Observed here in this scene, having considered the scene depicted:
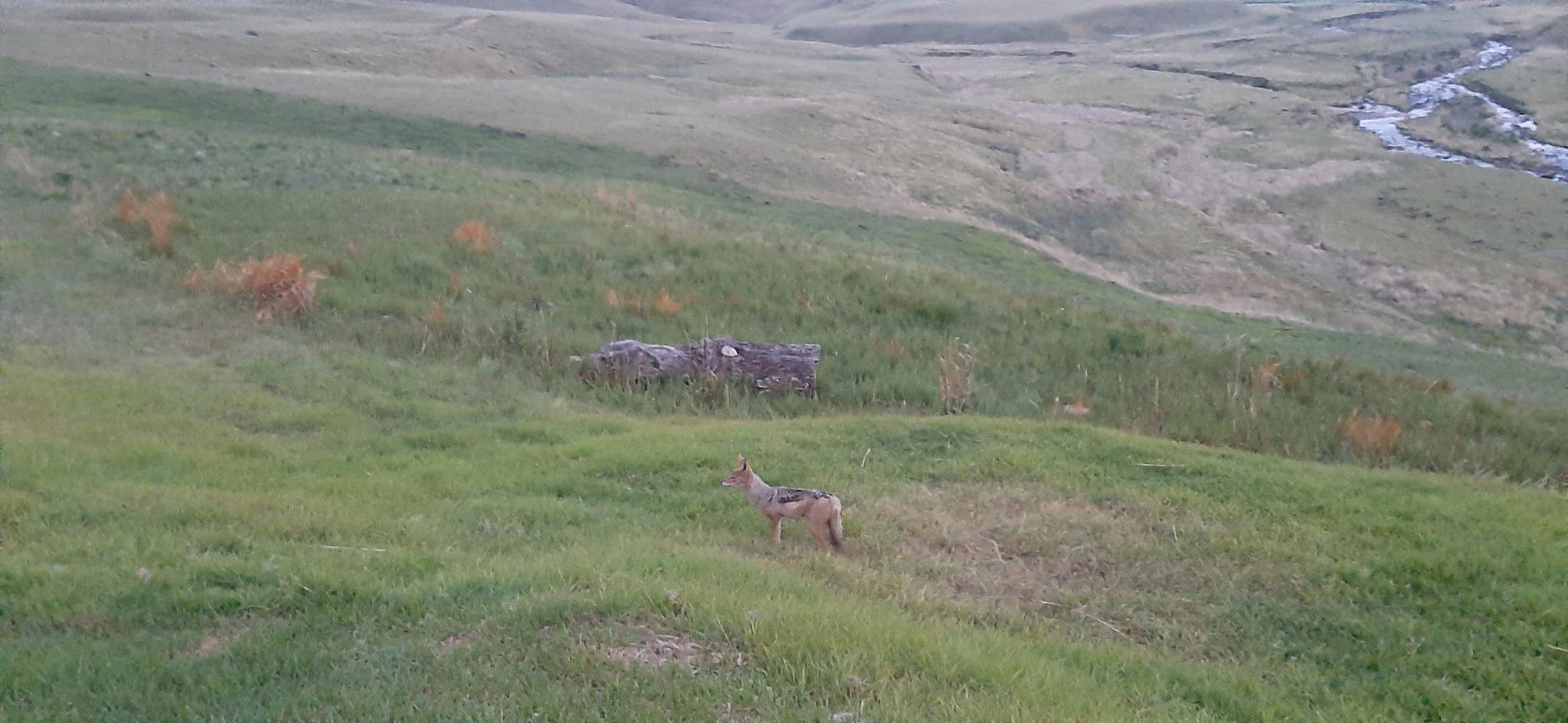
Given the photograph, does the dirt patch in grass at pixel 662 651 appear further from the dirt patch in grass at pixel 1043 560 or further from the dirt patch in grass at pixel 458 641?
the dirt patch in grass at pixel 1043 560

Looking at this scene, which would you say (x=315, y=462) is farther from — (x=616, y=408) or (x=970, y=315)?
(x=970, y=315)

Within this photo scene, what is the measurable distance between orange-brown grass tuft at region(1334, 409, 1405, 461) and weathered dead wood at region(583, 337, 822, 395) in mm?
5952

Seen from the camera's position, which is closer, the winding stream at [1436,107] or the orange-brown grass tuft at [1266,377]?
the orange-brown grass tuft at [1266,377]

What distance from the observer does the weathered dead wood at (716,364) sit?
42.3 feet

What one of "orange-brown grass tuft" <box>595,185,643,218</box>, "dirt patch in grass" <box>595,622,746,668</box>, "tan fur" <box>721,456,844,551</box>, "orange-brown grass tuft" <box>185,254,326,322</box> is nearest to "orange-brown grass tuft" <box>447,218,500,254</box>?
"orange-brown grass tuft" <box>185,254,326,322</box>

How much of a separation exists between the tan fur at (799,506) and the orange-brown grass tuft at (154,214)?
1215 cm

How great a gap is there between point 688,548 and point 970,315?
10318mm

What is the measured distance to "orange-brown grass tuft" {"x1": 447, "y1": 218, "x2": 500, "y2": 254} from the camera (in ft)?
56.6

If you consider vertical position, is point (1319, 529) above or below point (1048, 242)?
above

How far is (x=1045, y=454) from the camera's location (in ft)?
32.2

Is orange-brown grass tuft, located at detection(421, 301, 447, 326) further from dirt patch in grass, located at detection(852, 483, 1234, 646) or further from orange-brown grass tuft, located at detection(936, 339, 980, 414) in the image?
dirt patch in grass, located at detection(852, 483, 1234, 646)

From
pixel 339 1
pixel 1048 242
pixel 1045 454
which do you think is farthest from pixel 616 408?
pixel 339 1

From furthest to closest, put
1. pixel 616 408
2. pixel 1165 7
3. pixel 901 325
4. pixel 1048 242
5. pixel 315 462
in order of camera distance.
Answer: pixel 1165 7, pixel 1048 242, pixel 901 325, pixel 616 408, pixel 315 462

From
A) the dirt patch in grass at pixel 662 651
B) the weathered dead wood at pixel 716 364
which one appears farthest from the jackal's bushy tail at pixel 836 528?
the weathered dead wood at pixel 716 364
